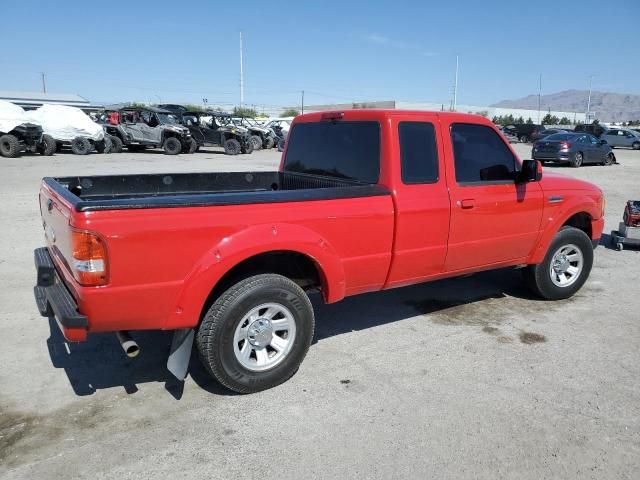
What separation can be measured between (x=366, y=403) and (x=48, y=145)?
68.2ft

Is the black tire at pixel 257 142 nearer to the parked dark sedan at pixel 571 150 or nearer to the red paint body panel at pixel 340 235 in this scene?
the parked dark sedan at pixel 571 150

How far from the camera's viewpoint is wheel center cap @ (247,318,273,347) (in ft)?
11.2

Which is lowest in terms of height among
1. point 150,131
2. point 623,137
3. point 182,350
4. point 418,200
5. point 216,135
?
point 182,350

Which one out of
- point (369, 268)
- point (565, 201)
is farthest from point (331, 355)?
point (565, 201)

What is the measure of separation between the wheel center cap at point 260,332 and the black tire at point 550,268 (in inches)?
120

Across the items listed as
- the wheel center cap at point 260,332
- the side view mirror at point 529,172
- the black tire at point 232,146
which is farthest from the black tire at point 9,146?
the side view mirror at point 529,172

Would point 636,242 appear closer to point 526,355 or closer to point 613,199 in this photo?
point 526,355

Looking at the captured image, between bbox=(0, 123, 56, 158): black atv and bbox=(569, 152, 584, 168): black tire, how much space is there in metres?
21.4

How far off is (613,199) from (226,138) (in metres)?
16.5

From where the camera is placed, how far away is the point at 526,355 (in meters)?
4.10

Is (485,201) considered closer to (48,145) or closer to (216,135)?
(48,145)

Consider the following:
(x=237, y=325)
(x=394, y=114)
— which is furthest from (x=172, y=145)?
(x=237, y=325)

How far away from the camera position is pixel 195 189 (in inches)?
196

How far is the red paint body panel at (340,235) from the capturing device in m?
2.90
